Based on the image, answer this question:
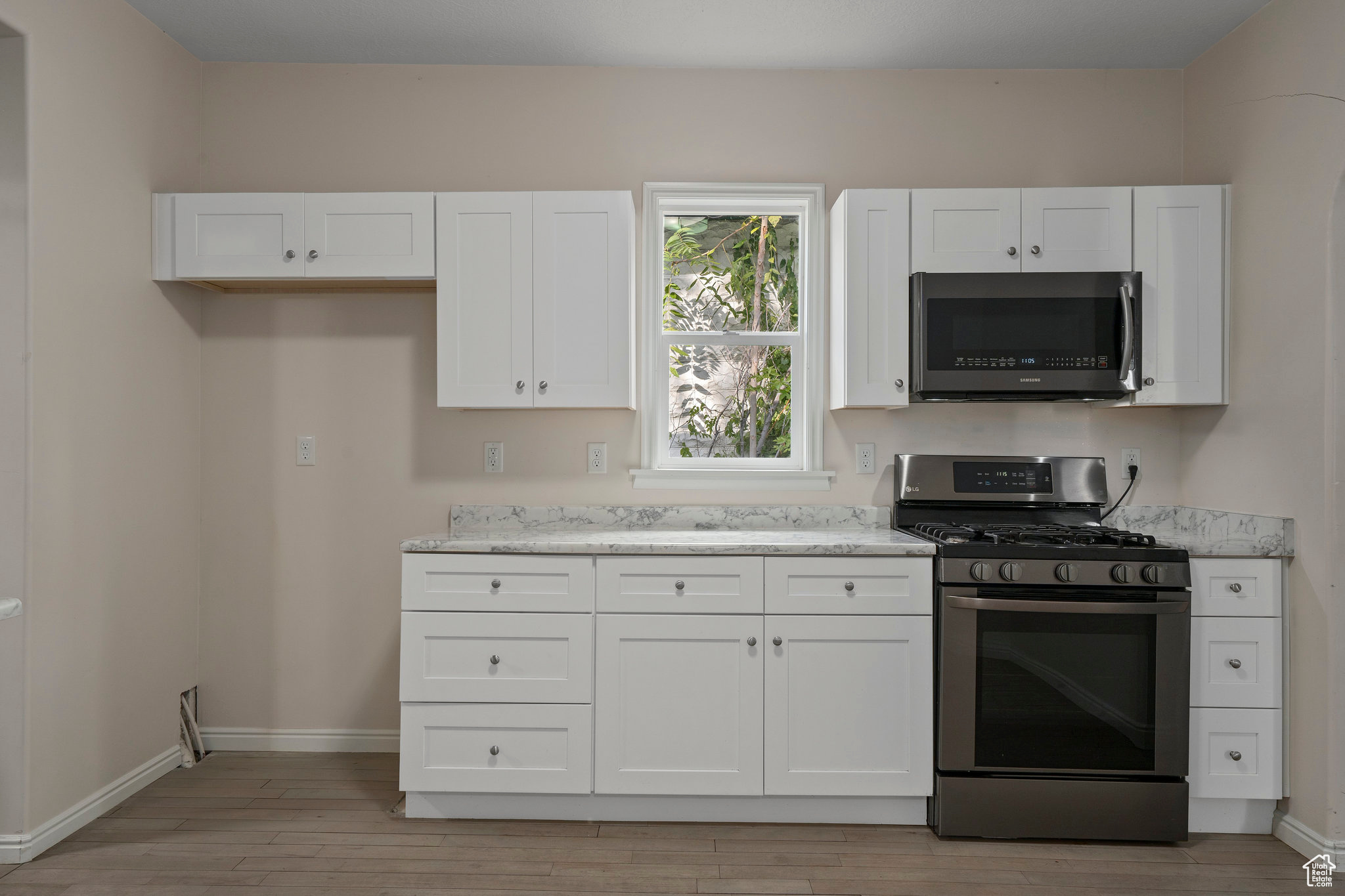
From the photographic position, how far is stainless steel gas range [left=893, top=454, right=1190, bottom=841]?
236 centimetres

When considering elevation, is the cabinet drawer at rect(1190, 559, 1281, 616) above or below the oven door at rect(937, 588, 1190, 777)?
above

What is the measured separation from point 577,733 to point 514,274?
1543mm

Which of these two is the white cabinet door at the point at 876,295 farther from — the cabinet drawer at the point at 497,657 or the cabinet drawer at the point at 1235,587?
the cabinet drawer at the point at 497,657

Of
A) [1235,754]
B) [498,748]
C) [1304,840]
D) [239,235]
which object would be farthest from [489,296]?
[1304,840]

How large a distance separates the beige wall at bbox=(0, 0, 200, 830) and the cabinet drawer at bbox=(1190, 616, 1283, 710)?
3.44 m

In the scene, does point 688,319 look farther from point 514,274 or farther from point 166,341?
point 166,341

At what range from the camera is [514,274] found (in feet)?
8.95

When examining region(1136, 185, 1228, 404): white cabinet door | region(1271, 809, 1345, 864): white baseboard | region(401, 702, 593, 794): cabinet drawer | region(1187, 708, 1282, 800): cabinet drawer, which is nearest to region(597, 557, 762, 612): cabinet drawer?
region(401, 702, 593, 794): cabinet drawer

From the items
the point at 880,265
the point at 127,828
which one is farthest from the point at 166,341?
the point at 880,265

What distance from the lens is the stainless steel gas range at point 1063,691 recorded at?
236 centimetres

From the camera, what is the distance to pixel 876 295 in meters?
2.73

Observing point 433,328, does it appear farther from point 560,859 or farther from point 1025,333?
point 1025,333

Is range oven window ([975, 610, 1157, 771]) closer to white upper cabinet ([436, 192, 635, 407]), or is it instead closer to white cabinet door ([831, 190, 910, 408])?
white cabinet door ([831, 190, 910, 408])

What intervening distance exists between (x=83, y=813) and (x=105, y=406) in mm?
1269
